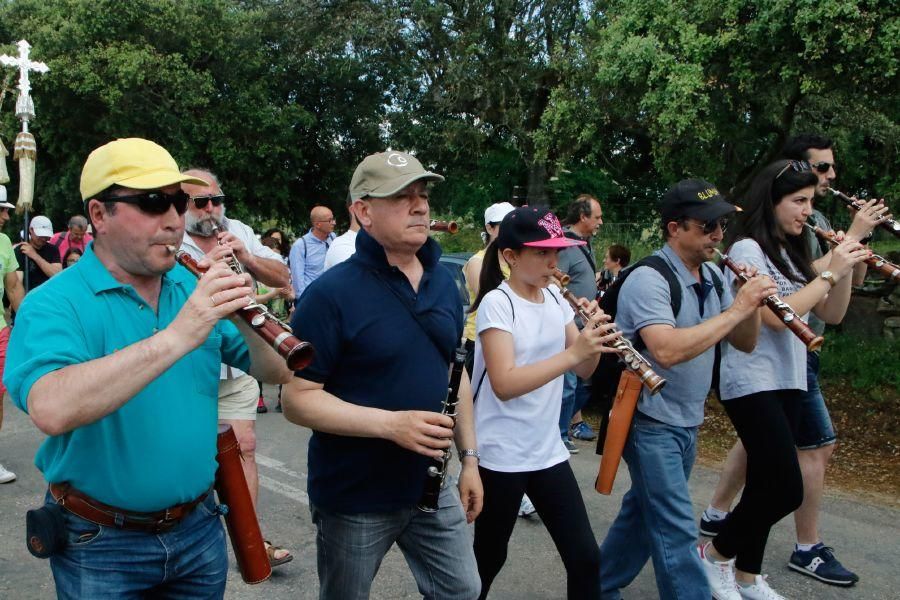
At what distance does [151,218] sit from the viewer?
2152mm

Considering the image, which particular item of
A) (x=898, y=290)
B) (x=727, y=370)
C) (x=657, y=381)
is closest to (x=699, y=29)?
(x=898, y=290)

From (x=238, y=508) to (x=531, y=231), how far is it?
1.61m

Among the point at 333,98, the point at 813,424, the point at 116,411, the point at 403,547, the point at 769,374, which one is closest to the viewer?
the point at 116,411

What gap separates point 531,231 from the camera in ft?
10.8

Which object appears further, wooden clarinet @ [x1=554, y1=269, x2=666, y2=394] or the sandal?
the sandal

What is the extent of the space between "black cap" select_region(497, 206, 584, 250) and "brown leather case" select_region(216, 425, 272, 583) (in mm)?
1437

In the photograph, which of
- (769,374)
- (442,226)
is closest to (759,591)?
(769,374)

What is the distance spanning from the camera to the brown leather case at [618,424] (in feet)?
10.9

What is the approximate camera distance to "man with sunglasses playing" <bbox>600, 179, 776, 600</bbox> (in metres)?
3.25

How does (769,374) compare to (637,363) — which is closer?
(637,363)

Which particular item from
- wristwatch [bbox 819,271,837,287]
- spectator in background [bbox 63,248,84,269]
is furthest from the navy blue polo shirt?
spectator in background [bbox 63,248,84,269]

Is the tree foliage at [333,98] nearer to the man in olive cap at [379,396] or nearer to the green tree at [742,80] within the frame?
the green tree at [742,80]

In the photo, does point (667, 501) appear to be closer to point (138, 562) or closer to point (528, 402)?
point (528, 402)

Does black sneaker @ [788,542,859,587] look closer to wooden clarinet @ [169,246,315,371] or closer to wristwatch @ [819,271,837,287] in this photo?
wristwatch @ [819,271,837,287]
